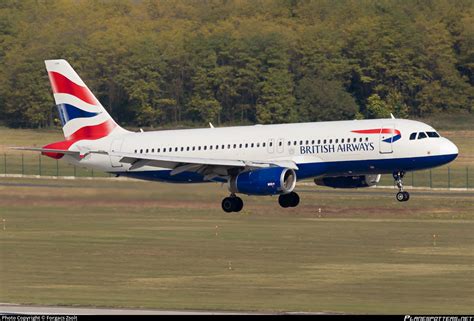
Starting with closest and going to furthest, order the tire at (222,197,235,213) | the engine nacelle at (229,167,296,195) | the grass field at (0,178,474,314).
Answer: the grass field at (0,178,474,314)
the engine nacelle at (229,167,296,195)
the tire at (222,197,235,213)

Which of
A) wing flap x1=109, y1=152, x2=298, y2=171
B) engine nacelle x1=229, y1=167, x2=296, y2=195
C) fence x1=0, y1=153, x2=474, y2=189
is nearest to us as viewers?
engine nacelle x1=229, y1=167, x2=296, y2=195

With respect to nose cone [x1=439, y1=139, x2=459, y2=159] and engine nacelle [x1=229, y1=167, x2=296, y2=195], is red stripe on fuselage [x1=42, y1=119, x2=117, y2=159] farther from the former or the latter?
nose cone [x1=439, y1=139, x2=459, y2=159]

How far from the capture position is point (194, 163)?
282 ft

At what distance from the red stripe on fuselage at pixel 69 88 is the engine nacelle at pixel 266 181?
13.3 metres

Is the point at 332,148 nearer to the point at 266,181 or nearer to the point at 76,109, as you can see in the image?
the point at 266,181

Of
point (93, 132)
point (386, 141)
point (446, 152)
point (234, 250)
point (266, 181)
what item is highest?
point (386, 141)

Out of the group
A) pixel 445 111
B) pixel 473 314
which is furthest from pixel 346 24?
pixel 473 314

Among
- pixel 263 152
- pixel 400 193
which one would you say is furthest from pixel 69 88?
pixel 400 193

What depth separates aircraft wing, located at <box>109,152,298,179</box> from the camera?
85562mm

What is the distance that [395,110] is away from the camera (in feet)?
543

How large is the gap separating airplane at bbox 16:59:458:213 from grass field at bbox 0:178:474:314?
1886 mm

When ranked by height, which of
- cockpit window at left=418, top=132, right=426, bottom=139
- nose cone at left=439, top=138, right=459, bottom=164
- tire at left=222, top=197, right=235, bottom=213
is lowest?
tire at left=222, top=197, right=235, bottom=213

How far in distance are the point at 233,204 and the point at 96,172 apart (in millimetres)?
47067

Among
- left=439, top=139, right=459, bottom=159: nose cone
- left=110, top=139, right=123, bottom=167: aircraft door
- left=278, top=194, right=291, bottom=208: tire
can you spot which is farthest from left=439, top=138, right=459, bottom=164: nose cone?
left=110, top=139, right=123, bottom=167: aircraft door
